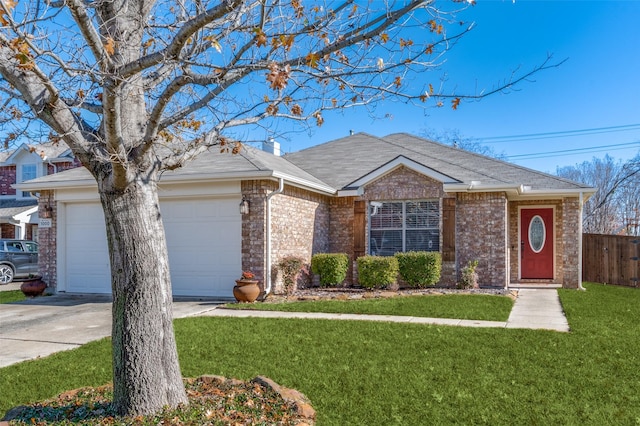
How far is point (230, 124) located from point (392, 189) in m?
9.39

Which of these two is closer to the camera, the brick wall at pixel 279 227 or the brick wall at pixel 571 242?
the brick wall at pixel 279 227

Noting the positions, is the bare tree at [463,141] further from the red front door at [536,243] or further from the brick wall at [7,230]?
the brick wall at [7,230]

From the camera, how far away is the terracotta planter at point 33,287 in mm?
12508

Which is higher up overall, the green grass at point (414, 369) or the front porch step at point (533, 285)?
the green grass at point (414, 369)

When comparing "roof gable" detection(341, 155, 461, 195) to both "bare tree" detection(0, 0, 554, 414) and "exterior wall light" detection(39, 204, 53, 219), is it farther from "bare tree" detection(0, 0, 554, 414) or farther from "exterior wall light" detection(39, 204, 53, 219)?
"bare tree" detection(0, 0, 554, 414)

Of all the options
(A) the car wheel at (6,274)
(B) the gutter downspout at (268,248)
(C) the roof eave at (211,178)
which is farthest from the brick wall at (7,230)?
(B) the gutter downspout at (268,248)

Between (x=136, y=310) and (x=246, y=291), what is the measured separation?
276 inches

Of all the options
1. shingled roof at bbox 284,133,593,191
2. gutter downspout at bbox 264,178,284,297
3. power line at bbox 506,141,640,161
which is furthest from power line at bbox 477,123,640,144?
gutter downspout at bbox 264,178,284,297

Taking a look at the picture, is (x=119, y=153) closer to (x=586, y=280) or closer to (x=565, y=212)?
(x=565, y=212)

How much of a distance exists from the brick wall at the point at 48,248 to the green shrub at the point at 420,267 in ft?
29.6

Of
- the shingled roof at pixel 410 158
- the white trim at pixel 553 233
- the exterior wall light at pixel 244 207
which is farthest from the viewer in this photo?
the white trim at pixel 553 233

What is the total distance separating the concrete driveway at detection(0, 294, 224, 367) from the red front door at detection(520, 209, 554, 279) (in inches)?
374

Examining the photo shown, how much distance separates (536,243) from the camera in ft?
49.8

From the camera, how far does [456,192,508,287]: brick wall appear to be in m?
12.7
